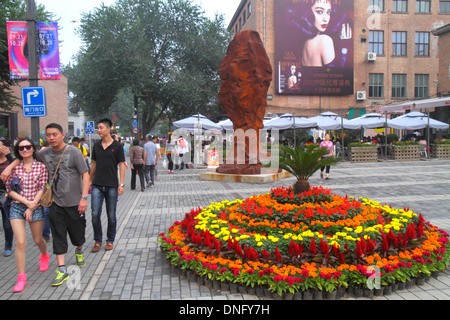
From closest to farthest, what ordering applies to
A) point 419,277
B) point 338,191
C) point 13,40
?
point 419,277
point 13,40
point 338,191

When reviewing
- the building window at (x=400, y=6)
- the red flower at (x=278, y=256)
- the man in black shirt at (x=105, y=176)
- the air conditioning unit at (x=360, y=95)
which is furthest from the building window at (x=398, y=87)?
the red flower at (x=278, y=256)

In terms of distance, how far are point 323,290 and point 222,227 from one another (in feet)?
5.95

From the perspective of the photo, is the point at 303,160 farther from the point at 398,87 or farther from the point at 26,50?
the point at 398,87

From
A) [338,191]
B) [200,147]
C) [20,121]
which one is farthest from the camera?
[20,121]

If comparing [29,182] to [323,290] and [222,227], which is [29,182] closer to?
[222,227]

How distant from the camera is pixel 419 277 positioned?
4.06 m

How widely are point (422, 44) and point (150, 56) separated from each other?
27664 millimetres

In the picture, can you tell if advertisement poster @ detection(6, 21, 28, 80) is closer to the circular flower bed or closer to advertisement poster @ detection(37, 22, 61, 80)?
advertisement poster @ detection(37, 22, 61, 80)

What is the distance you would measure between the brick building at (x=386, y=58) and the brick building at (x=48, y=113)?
75.3 feet

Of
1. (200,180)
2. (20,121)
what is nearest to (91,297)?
(200,180)

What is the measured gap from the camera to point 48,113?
39281 millimetres

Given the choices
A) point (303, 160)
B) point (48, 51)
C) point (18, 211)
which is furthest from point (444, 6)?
point (18, 211)

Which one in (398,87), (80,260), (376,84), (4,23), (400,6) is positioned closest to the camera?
(80,260)

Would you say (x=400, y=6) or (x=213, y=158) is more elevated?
(x=400, y=6)
